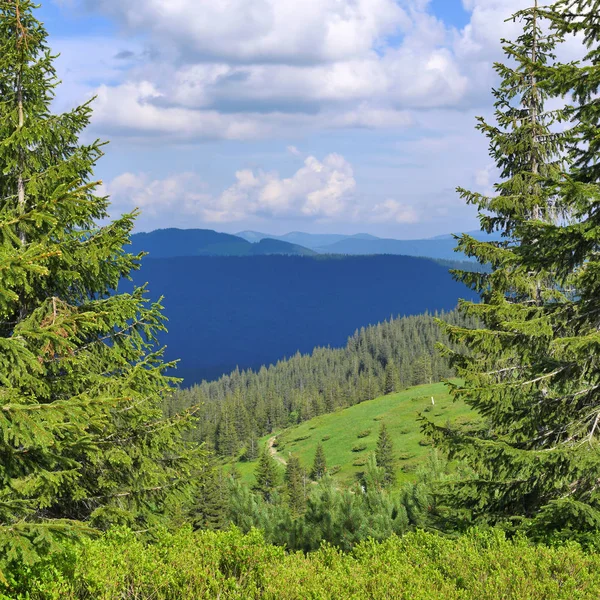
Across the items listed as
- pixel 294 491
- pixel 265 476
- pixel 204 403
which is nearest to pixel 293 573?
pixel 204 403

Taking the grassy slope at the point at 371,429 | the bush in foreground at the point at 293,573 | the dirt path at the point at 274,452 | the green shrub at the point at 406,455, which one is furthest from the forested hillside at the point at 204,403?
the dirt path at the point at 274,452

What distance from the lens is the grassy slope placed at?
90.2 m

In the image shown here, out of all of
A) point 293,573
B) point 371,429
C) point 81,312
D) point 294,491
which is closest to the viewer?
point 293,573

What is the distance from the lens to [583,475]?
30.2 ft

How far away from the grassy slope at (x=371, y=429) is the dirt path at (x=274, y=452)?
45.6 inches

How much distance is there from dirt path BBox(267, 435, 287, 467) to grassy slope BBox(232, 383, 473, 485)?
3.80ft

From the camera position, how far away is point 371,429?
10956 centimetres

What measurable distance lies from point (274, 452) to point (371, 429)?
2351cm

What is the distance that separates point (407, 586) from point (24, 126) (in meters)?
10.1

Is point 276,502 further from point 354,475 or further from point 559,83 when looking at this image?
point 354,475

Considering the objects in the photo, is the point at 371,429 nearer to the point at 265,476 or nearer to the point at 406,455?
the point at 406,455

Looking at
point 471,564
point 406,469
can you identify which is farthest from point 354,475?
point 471,564

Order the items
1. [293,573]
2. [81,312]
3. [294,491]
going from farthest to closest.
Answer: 1. [294,491]
2. [81,312]
3. [293,573]

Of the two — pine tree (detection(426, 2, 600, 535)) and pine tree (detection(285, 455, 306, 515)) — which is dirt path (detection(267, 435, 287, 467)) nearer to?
pine tree (detection(285, 455, 306, 515))
